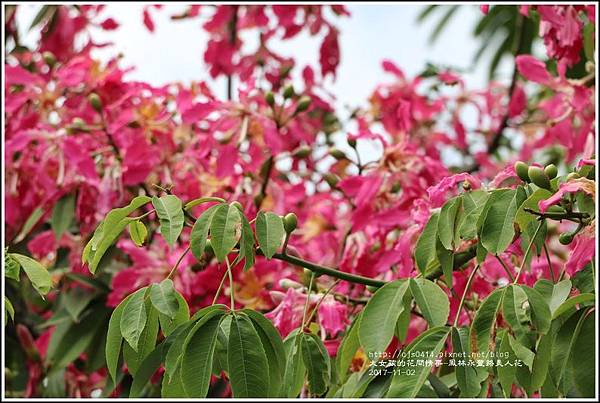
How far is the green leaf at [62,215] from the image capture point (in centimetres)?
204

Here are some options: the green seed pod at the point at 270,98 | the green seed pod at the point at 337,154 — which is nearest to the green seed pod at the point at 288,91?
the green seed pod at the point at 270,98

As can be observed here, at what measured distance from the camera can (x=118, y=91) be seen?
2.21 meters

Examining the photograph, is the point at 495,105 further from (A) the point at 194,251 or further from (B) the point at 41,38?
(A) the point at 194,251

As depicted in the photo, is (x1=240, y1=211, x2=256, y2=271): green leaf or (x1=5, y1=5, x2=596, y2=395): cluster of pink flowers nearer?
(x1=240, y1=211, x2=256, y2=271): green leaf

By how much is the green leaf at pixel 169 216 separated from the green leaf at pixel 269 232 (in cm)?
9

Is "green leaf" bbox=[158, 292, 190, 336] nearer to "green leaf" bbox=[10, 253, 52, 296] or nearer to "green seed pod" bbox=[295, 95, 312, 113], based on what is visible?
"green leaf" bbox=[10, 253, 52, 296]

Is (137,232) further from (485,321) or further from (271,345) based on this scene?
(485,321)

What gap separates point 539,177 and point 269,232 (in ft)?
1.02

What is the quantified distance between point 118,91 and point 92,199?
0.29 m

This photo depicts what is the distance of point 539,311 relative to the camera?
39.5 inches

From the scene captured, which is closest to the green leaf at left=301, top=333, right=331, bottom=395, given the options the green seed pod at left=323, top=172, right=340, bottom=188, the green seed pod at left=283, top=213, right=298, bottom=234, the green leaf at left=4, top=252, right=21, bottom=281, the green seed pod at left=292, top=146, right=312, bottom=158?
the green seed pod at left=283, top=213, right=298, bottom=234

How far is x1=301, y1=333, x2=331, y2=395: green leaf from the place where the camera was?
3.77 feet

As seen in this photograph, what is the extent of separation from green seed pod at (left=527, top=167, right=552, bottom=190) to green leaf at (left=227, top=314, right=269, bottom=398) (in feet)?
1.18

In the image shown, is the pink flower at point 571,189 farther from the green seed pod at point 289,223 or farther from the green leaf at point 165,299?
the green leaf at point 165,299
